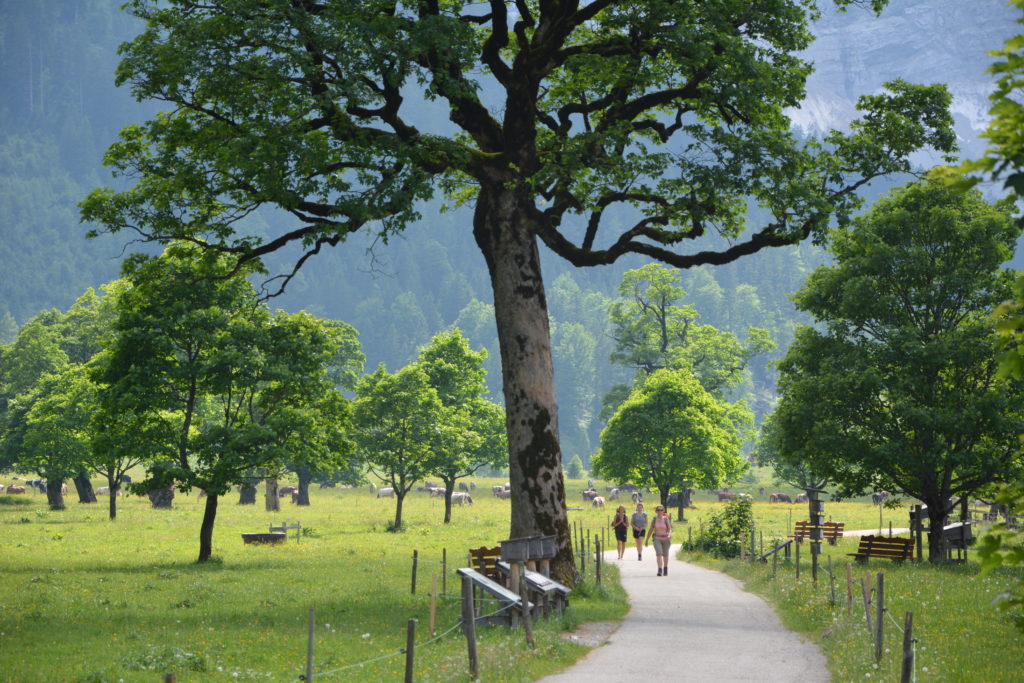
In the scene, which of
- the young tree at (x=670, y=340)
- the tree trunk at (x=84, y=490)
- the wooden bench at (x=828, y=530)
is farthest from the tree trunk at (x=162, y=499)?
the wooden bench at (x=828, y=530)

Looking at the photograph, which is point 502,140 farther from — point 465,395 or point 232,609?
point 465,395

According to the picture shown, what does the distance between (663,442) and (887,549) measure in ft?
85.1

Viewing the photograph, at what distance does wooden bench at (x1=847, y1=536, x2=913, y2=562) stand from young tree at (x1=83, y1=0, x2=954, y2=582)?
16.2m

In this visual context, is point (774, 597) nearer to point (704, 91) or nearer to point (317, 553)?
point (704, 91)

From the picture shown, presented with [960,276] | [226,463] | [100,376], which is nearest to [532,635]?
[226,463]

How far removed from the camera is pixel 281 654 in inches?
676

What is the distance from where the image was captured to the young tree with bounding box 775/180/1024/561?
102ft

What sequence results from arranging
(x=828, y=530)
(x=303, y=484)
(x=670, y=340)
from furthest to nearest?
(x=670, y=340) → (x=303, y=484) → (x=828, y=530)

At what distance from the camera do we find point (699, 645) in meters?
17.9

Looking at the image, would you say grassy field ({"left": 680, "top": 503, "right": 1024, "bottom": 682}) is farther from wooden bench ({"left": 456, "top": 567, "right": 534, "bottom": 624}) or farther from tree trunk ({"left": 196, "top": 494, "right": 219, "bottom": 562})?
tree trunk ({"left": 196, "top": 494, "right": 219, "bottom": 562})

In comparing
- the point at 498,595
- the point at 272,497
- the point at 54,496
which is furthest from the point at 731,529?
the point at 54,496

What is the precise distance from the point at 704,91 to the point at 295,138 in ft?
28.3

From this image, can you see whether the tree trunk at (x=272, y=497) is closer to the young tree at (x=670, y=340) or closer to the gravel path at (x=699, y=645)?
the young tree at (x=670, y=340)

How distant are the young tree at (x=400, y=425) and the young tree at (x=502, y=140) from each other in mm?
30985
